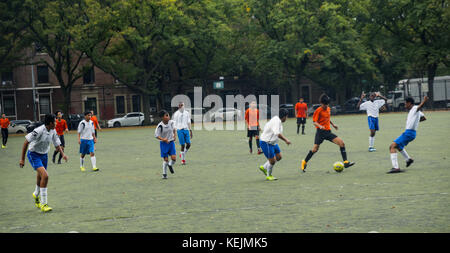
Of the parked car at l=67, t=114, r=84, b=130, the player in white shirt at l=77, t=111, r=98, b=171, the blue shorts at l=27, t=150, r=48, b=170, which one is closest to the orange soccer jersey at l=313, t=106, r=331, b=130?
the player in white shirt at l=77, t=111, r=98, b=171

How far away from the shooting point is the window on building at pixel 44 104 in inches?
2382

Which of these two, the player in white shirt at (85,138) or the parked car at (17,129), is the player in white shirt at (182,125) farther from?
the parked car at (17,129)

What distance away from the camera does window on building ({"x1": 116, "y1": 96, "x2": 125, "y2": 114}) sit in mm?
61625

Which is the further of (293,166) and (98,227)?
(293,166)

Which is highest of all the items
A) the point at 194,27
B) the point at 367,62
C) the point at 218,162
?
the point at 194,27

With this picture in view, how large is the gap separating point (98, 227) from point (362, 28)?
4935 centimetres

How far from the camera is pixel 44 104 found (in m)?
60.8

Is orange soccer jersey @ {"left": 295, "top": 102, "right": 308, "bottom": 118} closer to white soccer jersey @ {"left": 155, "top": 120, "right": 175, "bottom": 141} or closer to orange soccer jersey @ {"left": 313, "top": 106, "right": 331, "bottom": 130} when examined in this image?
orange soccer jersey @ {"left": 313, "top": 106, "right": 331, "bottom": 130}

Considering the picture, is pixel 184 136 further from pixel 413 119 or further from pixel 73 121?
pixel 73 121

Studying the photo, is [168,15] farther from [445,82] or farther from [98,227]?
[98,227]

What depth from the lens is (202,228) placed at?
7617 mm

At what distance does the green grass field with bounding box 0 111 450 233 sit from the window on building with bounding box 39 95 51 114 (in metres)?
44.5

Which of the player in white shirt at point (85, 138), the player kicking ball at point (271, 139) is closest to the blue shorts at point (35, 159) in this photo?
the player kicking ball at point (271, 139)
